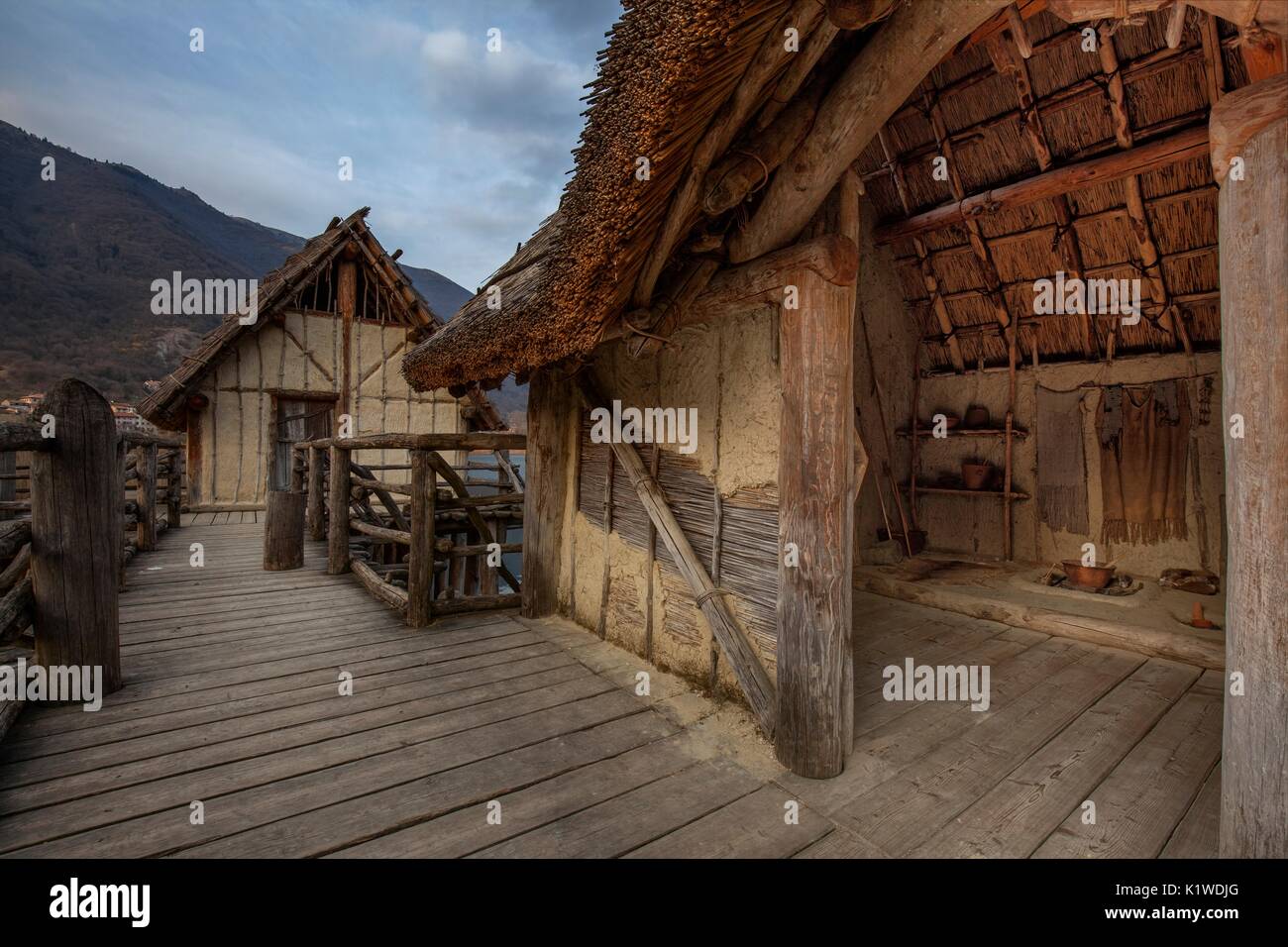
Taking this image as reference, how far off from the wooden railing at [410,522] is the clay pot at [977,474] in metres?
5.70

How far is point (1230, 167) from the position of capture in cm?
170

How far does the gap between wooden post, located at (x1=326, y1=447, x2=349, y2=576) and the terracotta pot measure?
7462mm

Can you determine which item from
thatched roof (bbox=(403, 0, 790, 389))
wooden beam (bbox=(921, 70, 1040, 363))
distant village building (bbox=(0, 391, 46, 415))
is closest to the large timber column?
thatched roof (bbox=(403, 0, 790, 389))

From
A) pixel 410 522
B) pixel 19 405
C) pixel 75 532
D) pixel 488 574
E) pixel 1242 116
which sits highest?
pixel 19 405

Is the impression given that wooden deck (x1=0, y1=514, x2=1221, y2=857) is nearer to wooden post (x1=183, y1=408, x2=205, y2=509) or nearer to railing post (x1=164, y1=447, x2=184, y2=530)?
railing post (x1=164, y1=447, x2=184, y2=530)

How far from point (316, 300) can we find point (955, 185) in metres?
11.0

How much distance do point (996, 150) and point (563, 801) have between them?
7.02 m

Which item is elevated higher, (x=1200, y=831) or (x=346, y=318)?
(x=346, y=318)

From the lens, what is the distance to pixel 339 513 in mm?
5773

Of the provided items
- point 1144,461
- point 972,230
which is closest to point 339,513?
point 972,230

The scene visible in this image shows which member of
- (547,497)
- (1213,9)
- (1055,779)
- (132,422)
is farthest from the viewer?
(132,422)

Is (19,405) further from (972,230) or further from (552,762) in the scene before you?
(972,230)

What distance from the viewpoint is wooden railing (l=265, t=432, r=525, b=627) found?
4383 mm
